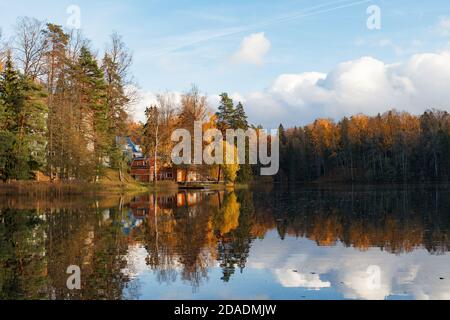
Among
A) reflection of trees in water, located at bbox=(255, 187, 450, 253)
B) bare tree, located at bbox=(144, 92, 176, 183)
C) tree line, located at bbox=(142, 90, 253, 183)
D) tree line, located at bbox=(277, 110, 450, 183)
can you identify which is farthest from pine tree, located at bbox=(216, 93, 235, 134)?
reflection of trees in water, located at bbox=(255, 187, 450, 253)

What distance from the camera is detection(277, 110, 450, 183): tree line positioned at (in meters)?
101

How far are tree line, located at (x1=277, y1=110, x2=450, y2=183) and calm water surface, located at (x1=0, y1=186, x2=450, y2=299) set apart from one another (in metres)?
81.7

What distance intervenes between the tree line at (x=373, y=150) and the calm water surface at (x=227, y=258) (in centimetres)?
8172

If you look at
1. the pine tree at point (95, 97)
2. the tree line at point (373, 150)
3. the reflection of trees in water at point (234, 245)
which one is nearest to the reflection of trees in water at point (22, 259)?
the reflection of trees in water at point (234, 245)

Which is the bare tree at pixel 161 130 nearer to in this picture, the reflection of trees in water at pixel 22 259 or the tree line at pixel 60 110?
the tree line at pixel 60 110

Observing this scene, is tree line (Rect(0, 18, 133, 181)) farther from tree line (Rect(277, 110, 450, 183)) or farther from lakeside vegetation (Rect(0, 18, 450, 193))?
tree line (Rect(277, 110, 450, 183))

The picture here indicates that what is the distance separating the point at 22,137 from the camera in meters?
41.6

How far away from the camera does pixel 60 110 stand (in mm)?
43750

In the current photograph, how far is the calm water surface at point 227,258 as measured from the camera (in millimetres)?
9828

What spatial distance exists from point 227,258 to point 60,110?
113 ft
